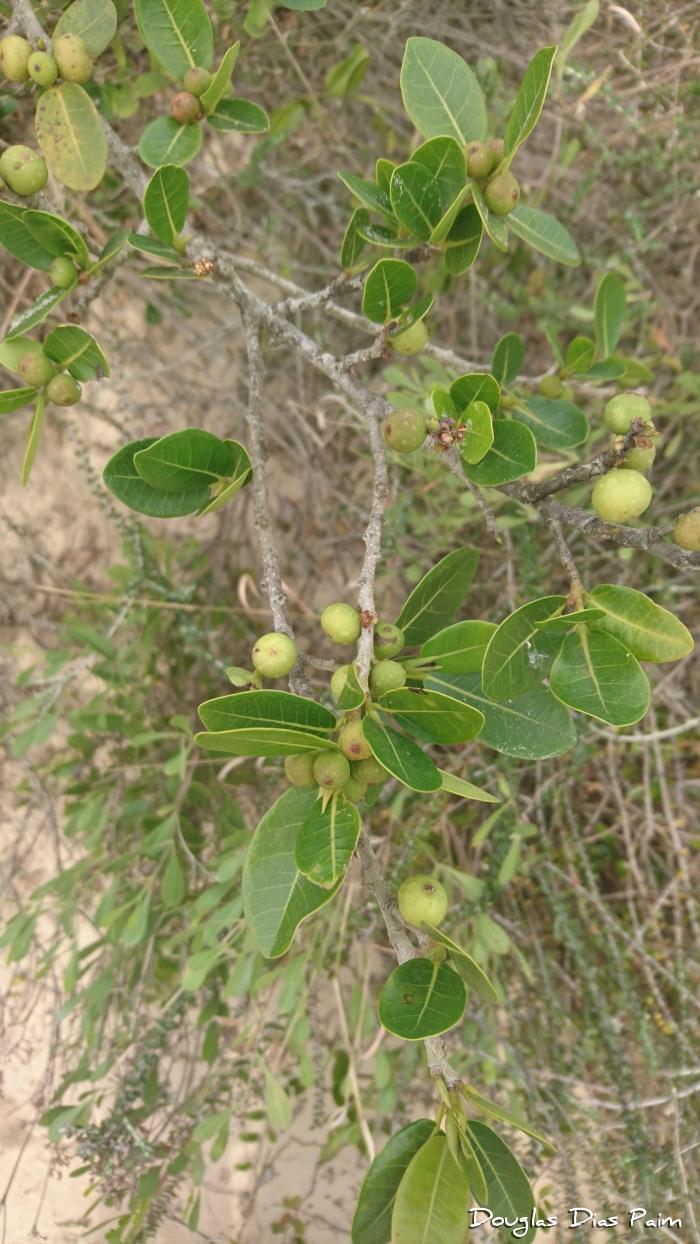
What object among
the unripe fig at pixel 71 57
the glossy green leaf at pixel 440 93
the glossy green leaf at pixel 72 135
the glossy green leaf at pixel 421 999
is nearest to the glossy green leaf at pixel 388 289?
the glossy green leaf at pixel 440 93

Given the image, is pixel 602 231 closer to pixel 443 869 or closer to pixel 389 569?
pixel 389 569

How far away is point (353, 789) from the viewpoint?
3.40 ft

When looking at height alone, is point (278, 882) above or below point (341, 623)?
below

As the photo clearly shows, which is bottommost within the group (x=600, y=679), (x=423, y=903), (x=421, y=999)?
(x=421, y=999)

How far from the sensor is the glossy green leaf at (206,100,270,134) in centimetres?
134

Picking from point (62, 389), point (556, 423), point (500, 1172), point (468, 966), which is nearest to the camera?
point (468, 966)

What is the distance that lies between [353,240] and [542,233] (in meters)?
0.36

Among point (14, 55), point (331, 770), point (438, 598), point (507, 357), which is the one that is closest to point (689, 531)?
point (438, 598)

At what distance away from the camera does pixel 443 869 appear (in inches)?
85.3

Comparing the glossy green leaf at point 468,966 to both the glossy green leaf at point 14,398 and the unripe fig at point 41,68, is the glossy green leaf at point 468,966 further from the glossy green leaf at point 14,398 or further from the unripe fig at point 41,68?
the unripe fig at point 41,68

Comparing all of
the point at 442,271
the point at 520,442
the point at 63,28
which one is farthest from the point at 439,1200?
the point at 442,271

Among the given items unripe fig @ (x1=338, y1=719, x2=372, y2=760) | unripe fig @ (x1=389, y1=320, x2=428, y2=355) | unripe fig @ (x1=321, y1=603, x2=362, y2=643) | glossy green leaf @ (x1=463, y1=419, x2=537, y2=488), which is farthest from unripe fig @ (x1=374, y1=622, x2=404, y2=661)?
unripe fig @ (x1=389, y1=320, x2=428, y2=355)

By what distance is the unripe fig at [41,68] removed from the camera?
47.4 inches

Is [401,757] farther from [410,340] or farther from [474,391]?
[410,340]
